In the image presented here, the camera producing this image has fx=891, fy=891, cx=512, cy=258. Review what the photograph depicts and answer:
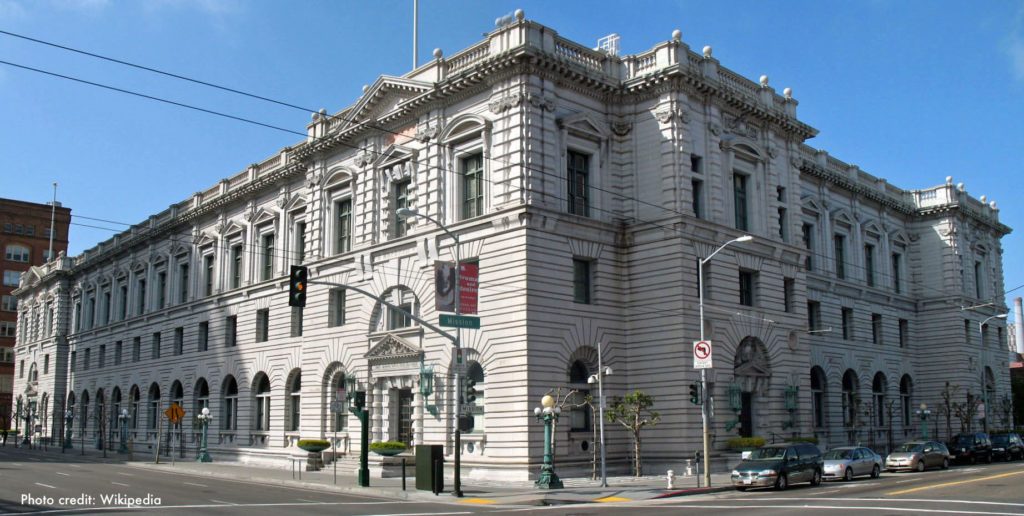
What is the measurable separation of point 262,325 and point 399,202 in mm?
17793

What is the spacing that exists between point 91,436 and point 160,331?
16.8 metres

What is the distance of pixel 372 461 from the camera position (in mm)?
39688

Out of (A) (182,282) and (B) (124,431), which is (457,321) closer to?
(A) (182,282)

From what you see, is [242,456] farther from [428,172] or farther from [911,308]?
[911,308]

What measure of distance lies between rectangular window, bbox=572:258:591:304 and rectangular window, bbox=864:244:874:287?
29.0 metres

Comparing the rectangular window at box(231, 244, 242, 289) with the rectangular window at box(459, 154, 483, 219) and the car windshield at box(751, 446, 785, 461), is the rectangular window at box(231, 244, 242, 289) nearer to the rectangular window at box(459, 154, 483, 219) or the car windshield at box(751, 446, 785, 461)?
the rectangular window at box(459, 154, 483, 219)

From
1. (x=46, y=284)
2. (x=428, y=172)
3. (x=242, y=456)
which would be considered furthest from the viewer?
(x=46, y=284)

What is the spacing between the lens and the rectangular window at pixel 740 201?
43303mm

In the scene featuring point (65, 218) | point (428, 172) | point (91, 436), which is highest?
point (65, 218)

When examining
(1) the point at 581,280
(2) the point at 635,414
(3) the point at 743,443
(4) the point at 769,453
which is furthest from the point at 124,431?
(4) the point at 769,453

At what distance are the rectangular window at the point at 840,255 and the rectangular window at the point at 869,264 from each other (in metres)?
2.61

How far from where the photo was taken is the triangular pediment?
4038cm

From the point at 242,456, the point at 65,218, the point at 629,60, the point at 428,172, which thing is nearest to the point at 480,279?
the point at 428,172

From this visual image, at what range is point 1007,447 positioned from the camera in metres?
49.8
